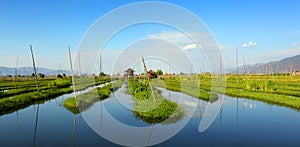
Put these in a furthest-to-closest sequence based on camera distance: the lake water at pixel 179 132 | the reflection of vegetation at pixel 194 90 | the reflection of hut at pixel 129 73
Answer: the reflection of hut at pixel 129 73 < the reflection of vegetation at pixel 194 90 < the lake water at pixel 179 132

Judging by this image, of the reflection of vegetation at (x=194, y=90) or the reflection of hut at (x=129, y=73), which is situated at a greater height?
the reflection of hut at (x=129, y=73)

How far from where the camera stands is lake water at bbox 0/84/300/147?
988cm

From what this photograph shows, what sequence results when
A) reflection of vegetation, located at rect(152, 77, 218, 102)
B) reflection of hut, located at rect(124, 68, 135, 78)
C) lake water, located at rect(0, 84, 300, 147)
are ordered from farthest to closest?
reflection of hut, located at rect(124, 68, 135, 78) → reflection of vegetation, located at rect(152, 77, 218, 102) → lake water, located at rect(0, 84, 300, 147)

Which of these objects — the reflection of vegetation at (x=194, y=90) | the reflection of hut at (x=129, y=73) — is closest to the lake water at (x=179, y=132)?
the reflection of vegetation at (x=194, y=90)

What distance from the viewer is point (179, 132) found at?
11.4 meters

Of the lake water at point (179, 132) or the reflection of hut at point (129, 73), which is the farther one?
the reflection of hut at point (129, 73)

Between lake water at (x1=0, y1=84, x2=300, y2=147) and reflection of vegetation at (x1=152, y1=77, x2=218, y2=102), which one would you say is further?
reflection of vegetation at (x1=152, y1=77, x2=218, y2=102)

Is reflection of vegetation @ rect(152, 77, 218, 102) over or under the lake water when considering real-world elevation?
over

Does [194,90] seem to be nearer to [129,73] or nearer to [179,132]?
[179,132]

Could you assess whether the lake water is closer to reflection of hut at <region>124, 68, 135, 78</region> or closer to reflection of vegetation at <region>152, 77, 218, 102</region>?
reflection of vegetation at <region>152, 77, 218, 102</region>

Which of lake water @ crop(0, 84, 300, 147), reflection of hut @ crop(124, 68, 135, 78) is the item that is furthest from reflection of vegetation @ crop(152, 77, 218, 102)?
reflection of hut @ crop(124, 68, 135, 78)

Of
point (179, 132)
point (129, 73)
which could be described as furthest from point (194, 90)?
point (129, 73)

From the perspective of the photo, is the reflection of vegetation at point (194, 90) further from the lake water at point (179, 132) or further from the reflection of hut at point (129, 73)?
the reflection of hut at point (129, 73)

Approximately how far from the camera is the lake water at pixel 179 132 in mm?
9875
